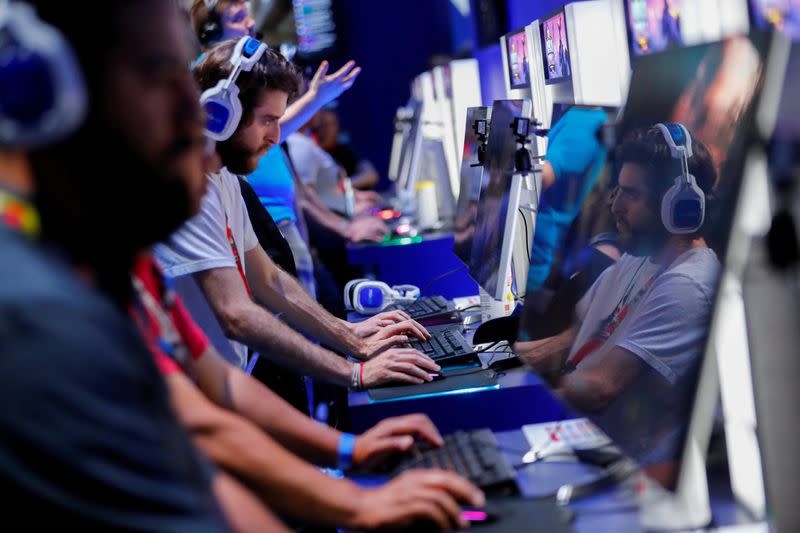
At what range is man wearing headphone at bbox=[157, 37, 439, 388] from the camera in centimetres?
191

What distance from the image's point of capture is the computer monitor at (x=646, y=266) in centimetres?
135

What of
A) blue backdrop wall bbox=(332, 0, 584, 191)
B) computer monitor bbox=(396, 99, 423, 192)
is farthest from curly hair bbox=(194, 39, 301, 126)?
blue backdrop wall bbox=(332, 0, 584, 191)

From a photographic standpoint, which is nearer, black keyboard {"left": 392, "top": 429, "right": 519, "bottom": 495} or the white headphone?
black keyboard {"left": 392, "top": 429, "right": 519, "bottom": 495}

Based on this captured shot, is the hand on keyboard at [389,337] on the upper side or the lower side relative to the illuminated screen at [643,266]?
lower

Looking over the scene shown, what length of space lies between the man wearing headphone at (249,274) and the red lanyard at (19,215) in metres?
1.05

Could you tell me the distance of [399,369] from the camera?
1.92 meters

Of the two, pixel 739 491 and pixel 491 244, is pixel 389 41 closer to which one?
pixel 491 244

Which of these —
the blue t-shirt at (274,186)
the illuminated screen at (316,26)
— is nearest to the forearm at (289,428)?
the blue t-shirt at (274,186)

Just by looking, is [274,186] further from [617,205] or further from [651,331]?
[651,331]

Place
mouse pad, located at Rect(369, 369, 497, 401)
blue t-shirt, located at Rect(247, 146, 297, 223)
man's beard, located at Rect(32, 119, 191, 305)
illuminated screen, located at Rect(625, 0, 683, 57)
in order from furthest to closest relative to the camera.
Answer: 1. blue t-shirt, located at Rect(247, 146, 297, 223)
2. mouse pad, located at Rect(369, 369, 497, 401)
3. illuminated screen, located at Rect(625, 0, 683, 57)
4. man's beard, located at Rect(32, 119, 191, 305)

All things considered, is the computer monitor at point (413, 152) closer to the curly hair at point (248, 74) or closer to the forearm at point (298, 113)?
the forearm at point (298, 113)

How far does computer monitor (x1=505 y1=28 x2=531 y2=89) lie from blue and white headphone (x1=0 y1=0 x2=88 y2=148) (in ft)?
6.09

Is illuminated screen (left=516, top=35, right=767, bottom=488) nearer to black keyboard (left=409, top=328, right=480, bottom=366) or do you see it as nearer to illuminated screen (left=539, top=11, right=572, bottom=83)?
black keyboard (left=409, top=328, right=480, bottom=366)

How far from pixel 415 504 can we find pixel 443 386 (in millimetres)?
671
